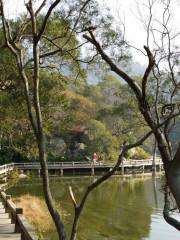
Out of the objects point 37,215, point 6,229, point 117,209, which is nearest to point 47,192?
point 6,229

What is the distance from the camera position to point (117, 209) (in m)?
25.3

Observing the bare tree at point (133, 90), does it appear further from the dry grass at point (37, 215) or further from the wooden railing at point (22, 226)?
the dry grass at point (37, 215)

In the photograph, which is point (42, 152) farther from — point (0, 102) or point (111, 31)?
point (0, 102)

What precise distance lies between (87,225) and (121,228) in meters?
1.43

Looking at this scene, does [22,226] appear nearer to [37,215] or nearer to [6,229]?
[6,229]

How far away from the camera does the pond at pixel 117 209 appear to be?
18.8 metres

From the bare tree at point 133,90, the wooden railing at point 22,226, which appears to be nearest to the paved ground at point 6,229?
the wooden railing at point 22,226

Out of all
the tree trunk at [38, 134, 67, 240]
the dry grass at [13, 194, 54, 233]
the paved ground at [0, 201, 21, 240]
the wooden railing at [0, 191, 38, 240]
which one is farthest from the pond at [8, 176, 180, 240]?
the tree trunk at [38, 134, 67, 240]

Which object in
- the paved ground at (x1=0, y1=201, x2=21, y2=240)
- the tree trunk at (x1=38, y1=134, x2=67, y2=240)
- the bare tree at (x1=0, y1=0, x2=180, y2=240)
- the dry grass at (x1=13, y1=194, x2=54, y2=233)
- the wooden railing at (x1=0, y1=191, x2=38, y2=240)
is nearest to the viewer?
the bare tree at (x1=0, y1=0, x2=180, y2=240)

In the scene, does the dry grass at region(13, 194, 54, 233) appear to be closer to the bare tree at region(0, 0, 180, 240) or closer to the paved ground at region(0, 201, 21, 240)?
the paved ground at region(0, 201, 21, 240)

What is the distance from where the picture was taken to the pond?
1882cm

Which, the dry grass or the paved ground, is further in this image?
the dry grass

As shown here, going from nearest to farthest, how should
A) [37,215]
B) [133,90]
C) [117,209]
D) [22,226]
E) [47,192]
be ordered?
[133,90]
[47,192]
[22,226]
[37,215]
[117,209]

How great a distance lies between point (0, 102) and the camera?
51.0ft
